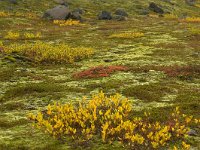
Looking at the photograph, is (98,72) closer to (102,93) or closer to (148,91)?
(148,91)

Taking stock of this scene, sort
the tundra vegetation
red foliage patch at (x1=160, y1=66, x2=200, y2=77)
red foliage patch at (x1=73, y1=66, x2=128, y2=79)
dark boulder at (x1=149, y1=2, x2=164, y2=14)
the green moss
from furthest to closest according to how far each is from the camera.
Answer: dark boulder at (x1=149, y1=2, x2=164, y2=14) < red foliage patch at (x1=160, y1=66, x2=200, y2=77) < red foliage patch at (x1=73, y1=66, x2=128, y2=79) < the green moss < the tundra vegetation

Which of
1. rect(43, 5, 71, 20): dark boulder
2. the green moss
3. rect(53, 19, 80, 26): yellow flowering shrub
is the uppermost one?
rect(43, 5, 71, 20): dark boulder

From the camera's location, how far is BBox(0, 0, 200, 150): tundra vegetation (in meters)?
12.8

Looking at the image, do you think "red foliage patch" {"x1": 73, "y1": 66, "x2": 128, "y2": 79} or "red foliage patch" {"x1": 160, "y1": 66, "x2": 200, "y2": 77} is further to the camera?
"red foliage patch" {"x1": 160, "y1": 66, "x2": 200, "y2": 77}

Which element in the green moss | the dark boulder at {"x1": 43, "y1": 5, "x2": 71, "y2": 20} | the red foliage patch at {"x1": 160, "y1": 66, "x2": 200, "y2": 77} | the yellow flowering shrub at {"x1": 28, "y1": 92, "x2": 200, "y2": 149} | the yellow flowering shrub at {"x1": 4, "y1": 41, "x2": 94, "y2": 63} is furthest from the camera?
the dark boulder at {"x1": 43, "y1": 5, "x2": 71, "y2": 20}

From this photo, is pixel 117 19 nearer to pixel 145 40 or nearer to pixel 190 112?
pixel 145 40

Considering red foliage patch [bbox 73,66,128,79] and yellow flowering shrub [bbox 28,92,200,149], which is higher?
yellow flowering shrub [bbox 28,92,200,149]

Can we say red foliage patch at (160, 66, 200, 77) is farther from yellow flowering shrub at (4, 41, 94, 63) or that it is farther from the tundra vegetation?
yellow flowering shrub at (4, 41, 94, 63)

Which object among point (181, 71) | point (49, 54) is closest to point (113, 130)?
point (181, 71)

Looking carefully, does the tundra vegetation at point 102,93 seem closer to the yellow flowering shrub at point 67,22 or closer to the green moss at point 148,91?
the green moss at point 148,91

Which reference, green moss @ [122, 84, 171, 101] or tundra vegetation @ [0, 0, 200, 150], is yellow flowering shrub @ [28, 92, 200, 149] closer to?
tundra vegetation @ [0, 0, 200, 150]

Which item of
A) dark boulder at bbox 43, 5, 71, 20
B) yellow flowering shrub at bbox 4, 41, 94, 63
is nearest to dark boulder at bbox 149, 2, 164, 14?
dark boulder at bbox 43, 5, 71, 20

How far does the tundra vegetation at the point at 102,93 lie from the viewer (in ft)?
42.1

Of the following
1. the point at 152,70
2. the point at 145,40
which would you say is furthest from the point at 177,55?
the point at 145,40
